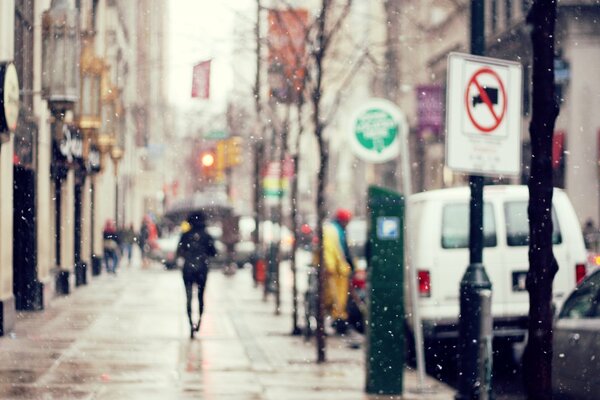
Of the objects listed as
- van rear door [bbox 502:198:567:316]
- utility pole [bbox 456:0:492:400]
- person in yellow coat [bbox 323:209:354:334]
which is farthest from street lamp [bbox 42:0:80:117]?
utility pole [bbox 456:0:492:400]

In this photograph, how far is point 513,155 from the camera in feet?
30.3

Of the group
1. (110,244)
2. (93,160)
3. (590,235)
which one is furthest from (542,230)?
(110,244)

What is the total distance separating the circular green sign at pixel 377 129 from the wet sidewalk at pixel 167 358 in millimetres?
2464

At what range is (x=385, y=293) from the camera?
1180 centimetres

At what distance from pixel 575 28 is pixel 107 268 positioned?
1576 centimetres

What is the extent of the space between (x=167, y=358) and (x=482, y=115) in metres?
6.76

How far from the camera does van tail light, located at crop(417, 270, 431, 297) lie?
47.0ft

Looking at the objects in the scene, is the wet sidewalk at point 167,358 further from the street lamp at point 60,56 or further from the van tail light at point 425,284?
the street lamp at point 60,56

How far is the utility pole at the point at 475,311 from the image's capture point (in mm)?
9000

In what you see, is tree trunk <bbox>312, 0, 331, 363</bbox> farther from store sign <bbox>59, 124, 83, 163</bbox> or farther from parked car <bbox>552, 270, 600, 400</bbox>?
store sign <bbox>59, 124, 83, 163</bbox>

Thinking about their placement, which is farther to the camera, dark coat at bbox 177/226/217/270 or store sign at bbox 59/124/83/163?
store sign at bbox 59/124/83/163

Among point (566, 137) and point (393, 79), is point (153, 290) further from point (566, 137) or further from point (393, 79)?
point (393, 79)

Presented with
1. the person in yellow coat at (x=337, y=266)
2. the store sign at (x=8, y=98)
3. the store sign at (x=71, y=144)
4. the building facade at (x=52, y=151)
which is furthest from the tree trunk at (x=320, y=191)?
the store sign at (x=71, y=144)

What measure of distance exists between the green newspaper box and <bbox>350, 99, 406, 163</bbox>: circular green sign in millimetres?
623
